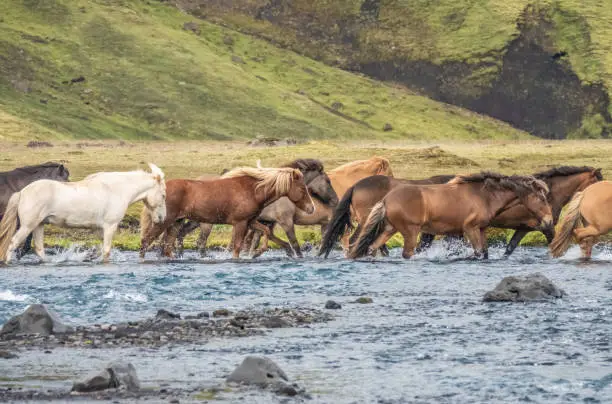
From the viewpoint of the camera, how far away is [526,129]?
14738 cm

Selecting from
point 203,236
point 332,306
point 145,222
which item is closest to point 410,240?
point 145,222

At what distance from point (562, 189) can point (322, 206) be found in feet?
16.9

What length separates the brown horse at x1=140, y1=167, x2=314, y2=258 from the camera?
2461 cm

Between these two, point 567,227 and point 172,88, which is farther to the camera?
point 172,88

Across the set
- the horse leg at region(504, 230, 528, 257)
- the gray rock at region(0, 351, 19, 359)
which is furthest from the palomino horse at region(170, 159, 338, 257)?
the gray rock at region(0, 351, 19, 359)

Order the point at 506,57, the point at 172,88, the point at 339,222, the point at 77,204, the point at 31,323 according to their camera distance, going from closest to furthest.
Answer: the point at 31,323 → the point at 77,204 → the point at 339,222 → the point at 172,88 → the point at 506,57

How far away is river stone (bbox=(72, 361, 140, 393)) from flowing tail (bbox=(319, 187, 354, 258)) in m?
14.1

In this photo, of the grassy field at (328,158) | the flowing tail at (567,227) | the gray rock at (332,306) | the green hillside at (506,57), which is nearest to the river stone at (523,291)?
the gray rock at (332,306)

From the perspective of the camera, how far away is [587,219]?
77.2 feet

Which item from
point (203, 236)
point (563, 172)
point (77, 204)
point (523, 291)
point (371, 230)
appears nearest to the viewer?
point (523, 291)

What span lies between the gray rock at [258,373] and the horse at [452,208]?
12.0 meters

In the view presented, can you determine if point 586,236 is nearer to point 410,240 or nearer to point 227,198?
point 410,240

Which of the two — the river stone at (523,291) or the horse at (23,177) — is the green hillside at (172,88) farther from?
the river stone at (523,291)

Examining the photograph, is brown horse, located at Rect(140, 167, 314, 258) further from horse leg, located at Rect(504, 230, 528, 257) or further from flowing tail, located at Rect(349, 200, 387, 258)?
horse leg, located at Rect(504, 230, 528, 257)
